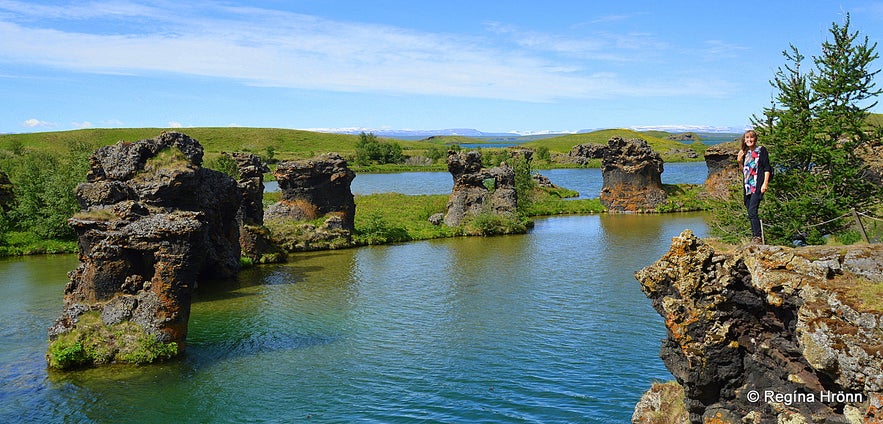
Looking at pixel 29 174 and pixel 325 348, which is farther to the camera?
pixel 29 174

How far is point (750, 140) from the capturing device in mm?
17109

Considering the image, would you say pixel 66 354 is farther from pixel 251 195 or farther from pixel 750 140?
pixel 251 195

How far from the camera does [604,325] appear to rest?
29.0m

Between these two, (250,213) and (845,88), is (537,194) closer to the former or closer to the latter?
(250,213)

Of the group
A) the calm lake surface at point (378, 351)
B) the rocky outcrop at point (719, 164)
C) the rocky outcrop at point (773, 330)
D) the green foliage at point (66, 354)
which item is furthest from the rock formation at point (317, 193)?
the rocky outcrop at point (719, 164)

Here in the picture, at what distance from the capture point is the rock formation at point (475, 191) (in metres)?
66.4

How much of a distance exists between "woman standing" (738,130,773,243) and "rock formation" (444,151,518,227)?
48205 mm

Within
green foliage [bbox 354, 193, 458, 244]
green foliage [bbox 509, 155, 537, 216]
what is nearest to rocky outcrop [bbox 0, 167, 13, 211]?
green foliage [bbox 354, 193, 458, 244]

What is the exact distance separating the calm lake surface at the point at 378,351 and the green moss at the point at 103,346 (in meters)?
0.55

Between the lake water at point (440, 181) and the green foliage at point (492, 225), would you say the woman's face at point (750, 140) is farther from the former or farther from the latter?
the lake water at point (440, 181)

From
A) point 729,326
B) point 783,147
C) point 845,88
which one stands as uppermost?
point 845,88

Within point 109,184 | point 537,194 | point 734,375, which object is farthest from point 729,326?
point 537,194

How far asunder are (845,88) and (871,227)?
16.4 ft

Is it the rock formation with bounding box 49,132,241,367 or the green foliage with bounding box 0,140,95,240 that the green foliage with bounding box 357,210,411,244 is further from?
the rock formation with bounding box 49,132,241,367
